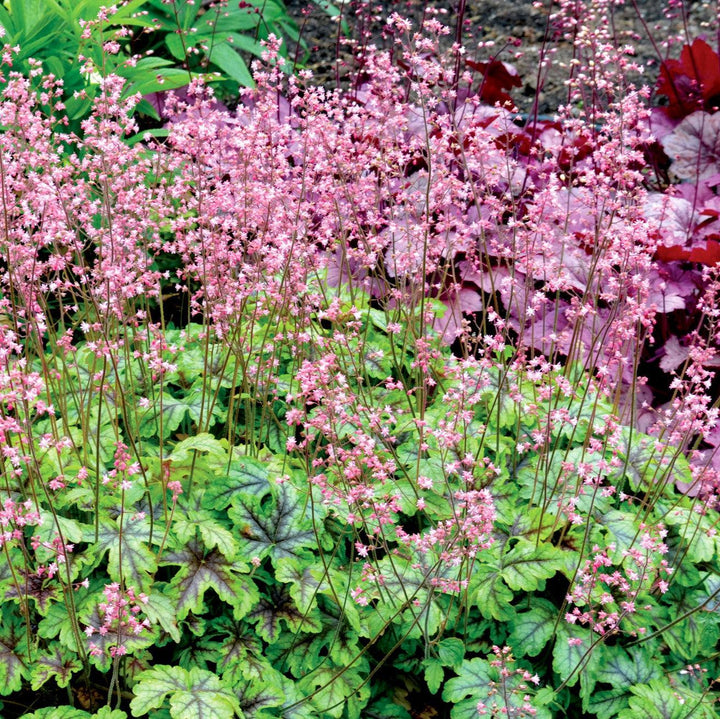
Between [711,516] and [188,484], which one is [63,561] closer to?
[188,484]

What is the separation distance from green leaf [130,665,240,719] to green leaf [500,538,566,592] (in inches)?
36.0

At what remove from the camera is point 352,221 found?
3096mm

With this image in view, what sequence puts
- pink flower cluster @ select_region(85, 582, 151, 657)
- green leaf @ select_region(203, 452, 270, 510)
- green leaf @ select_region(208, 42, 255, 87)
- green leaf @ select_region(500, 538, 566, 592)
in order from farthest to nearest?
green leaf @ select_region(208, 42, 255, 87), green leaf @ select_region(203, 452, 270, 510), green leaf @ select_region(500, 538, 566, 592), pink flower cluster @ select_region(85, 582, 151, 657)

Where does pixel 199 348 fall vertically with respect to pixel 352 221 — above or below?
below

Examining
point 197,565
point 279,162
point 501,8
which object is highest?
point 501,8

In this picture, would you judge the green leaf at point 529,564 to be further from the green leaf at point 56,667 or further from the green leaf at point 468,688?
the green leaf at point 56,667

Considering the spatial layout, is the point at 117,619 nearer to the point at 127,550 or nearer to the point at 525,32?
the point at 127,550

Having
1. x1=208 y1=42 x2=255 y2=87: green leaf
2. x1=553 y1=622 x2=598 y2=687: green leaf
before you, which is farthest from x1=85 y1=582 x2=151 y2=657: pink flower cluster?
x1=208 y1=42 x2=255 y2=87: green leaf

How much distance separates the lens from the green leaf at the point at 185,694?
7.42ft

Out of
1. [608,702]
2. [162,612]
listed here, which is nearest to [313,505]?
[162,612]

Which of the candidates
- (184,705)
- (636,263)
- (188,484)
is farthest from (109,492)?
(636,263)

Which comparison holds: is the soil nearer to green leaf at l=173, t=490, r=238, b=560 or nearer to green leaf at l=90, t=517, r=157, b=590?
green leaf at l=173, t=490, r=238, b=560

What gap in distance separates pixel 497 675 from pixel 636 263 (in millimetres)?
1304

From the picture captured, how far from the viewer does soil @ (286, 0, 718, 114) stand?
6.82 m
